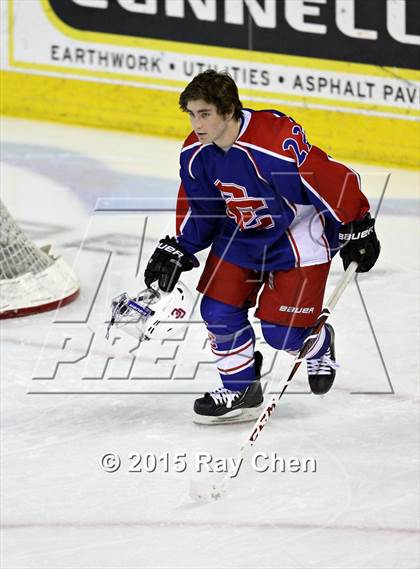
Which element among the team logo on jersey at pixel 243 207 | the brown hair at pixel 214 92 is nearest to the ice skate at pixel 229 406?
the team logo on jersey at pixel 243 207

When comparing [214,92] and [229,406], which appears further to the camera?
[229,406]

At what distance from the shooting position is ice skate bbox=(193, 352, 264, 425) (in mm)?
2992

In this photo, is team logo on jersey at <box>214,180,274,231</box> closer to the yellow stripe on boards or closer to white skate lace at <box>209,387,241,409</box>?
white skate lace at <box>209,387,241,409</box>

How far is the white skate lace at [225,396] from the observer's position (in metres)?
3.00

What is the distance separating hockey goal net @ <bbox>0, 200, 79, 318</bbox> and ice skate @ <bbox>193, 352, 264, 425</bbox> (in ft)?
2.96

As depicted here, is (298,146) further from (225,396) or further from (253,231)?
(225,396)

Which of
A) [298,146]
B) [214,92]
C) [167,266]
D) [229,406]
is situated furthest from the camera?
[229,406]

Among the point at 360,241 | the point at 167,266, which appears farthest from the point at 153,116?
the point at 360,241

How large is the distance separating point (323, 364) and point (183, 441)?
1.34 feet

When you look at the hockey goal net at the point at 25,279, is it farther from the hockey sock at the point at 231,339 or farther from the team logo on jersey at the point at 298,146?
the team logo on jersey at the point at 298,146

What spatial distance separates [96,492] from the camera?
2627mm

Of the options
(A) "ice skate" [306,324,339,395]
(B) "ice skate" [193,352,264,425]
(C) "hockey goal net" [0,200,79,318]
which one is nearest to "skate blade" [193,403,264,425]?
(B) "ice skate" [193,352,264,425]

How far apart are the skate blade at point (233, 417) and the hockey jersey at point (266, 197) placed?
374mm

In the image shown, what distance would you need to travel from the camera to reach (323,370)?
305 centimetres
